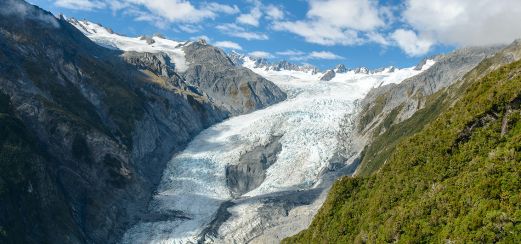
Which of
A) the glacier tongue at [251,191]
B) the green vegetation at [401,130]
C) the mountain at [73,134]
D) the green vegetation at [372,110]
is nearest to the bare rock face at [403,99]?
the green vegetation at [372,110]

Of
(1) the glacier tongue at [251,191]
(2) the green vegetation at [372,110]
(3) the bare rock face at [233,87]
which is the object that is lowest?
(1) the glacier tongue at [251,191]

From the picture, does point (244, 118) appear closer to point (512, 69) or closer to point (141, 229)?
point (141, 229)

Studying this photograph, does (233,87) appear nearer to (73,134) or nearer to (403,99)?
(403,99)

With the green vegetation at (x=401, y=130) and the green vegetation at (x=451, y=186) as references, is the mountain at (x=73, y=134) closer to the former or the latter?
the green vegetation at (x=401, y=130)

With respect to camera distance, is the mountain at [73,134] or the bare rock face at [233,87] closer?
the mountain at [73,134]

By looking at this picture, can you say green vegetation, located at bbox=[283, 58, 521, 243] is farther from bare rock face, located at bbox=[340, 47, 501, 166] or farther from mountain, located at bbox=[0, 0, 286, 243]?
bare rock face, located at bbox=[340, 47, 501, 166]

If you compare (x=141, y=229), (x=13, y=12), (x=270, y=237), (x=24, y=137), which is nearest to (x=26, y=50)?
(x=13, y=12)

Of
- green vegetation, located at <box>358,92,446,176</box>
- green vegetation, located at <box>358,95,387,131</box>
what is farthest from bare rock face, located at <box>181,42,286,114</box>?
green vegetation, located at <box>358,92,446,176</box>
